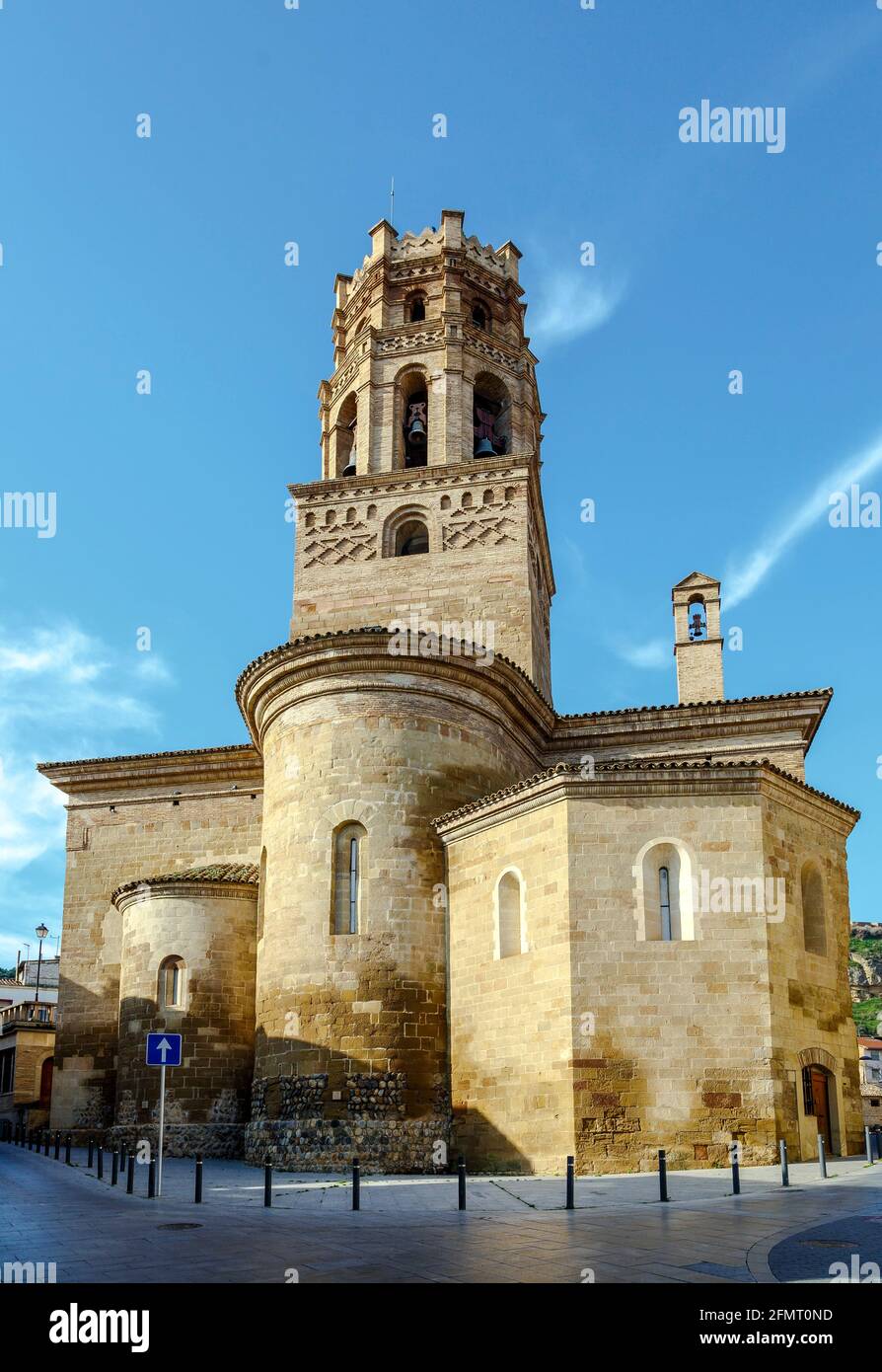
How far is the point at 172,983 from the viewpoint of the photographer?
932 inches

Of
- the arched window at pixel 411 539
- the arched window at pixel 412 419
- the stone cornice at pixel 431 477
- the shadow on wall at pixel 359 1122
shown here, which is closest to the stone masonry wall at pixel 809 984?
the shadow on wall at pixel 359 1122

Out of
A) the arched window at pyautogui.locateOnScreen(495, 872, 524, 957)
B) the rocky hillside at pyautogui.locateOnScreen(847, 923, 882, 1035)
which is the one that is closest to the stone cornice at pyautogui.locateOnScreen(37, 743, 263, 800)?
the arched window at pyautogui.locateOnScreen(495, 872, 524, 957)

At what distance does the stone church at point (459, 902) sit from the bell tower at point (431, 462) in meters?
0.11

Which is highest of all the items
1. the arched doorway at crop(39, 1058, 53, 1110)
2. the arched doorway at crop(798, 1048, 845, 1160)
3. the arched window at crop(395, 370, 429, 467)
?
the arched window at crop(395, 370, 429, 467)

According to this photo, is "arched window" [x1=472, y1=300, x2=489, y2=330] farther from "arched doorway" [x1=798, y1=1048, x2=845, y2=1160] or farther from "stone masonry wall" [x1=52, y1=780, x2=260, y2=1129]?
"arched doorway" [x1=798, y1=1048, x2=845, y2=1160]

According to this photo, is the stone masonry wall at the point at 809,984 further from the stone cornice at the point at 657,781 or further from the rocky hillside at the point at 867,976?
the rocky hillside at the point at 867,976

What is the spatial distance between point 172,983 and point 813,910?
12.6m

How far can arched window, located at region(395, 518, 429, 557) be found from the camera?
30.1 meters

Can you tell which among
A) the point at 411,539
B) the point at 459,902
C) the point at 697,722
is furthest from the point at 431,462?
the point at 459,902

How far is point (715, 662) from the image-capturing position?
93.9 ft

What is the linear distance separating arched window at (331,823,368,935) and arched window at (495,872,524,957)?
2.51 meters

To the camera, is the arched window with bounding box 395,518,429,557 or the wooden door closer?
the wooden door
